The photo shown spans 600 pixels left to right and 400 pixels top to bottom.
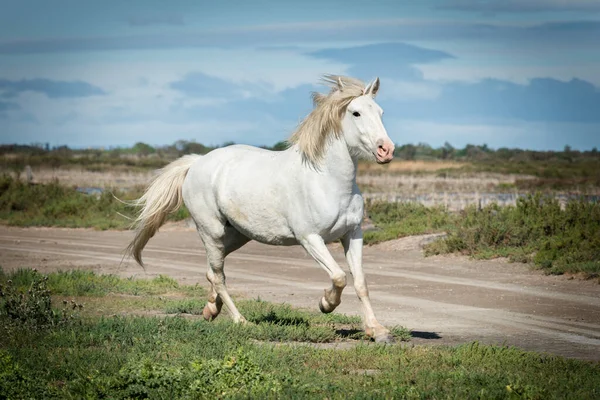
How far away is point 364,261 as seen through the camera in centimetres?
2098

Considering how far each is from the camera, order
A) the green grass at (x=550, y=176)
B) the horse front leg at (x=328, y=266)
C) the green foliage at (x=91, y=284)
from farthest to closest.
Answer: the green grass at (x=550, y=176), the green foliage at (x=91, y=284), the horse front leg at (x=328, y=266)

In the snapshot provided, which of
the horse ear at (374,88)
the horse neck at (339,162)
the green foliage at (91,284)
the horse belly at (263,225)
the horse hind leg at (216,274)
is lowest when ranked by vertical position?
the green foliage at (91,284)

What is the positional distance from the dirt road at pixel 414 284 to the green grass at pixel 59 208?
393cm

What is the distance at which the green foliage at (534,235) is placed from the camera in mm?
18734

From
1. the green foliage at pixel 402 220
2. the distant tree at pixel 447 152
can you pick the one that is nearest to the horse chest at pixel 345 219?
the green foliage at pixel 402 220

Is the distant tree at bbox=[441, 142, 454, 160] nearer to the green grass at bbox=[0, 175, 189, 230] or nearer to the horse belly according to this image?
the green grass at bbox=[0, 175, 189, 230]

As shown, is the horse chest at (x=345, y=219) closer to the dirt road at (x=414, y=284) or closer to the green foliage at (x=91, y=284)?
the dirt road at (x=414, y=284)

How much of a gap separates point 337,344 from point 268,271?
8.98m

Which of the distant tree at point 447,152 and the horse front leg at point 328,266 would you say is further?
the distant tree at point 447,152

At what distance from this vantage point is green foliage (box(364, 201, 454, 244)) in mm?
24281

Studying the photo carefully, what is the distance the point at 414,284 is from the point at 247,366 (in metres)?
9.12

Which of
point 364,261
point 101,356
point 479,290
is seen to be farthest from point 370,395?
point 364,261

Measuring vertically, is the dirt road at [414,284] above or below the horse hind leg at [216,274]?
below

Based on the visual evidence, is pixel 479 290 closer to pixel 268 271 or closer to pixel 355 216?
pixel 268 271
